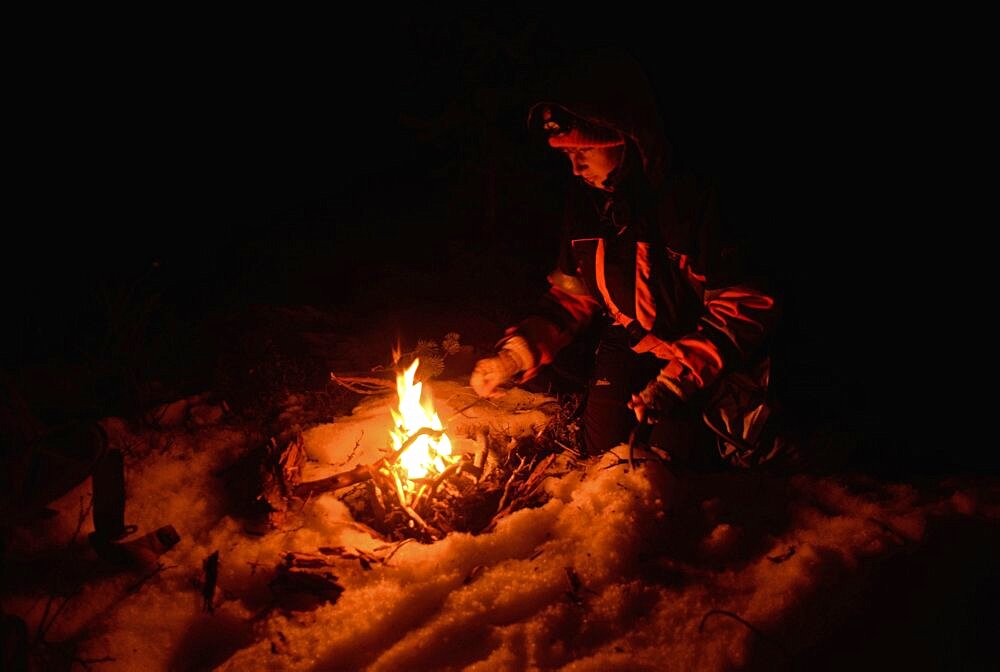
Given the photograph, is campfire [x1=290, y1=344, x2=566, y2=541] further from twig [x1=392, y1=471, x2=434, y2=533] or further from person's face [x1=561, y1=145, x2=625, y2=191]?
person's face [x1=561, y1=145, x2=625, y2=191]

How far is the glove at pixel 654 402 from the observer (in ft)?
9.00

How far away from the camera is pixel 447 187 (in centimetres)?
739

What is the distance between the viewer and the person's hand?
3.05m

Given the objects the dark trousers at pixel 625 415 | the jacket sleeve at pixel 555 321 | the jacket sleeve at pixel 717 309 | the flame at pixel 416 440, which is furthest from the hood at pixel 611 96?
the flame at pixel 416 440

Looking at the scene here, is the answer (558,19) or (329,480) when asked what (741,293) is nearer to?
(329,480)

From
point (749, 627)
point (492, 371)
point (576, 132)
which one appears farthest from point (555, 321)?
point (749, 627)

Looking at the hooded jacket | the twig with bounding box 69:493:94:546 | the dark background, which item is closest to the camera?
the twig with bounding box 69:493:94:546

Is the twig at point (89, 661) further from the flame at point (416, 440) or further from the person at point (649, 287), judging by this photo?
the person at point (649, 287)

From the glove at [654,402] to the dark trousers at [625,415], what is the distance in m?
0.08

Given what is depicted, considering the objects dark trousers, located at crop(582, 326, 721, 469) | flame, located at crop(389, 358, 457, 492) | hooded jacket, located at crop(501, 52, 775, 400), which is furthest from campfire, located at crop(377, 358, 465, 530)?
dark trousers, located at crop(582, 326, 721, 469)

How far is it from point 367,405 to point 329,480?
83cm

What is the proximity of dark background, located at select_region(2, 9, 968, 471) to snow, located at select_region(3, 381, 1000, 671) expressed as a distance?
0.95 metres

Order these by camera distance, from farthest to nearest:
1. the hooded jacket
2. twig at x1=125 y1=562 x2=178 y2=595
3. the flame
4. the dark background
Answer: the dark background, the flame, the hooded jacket, twig at x1=125 y1=562 x2=178 y2=595

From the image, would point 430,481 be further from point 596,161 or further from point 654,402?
point 596,161
